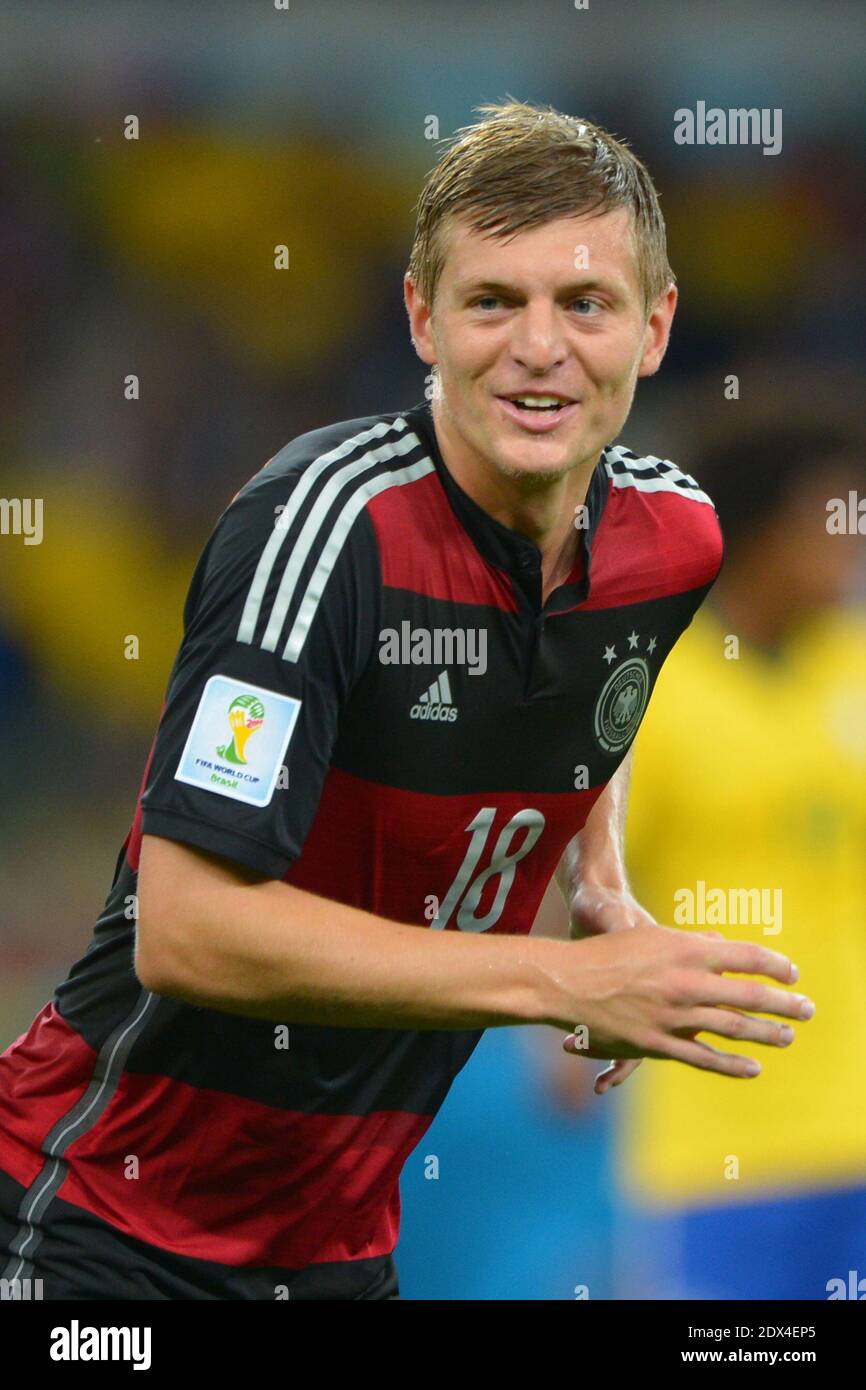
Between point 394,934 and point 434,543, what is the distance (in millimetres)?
478

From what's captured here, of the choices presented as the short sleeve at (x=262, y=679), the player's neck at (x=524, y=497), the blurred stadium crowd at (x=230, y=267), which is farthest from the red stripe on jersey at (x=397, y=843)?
the blurred stadium crowd at (x=230, y=267)

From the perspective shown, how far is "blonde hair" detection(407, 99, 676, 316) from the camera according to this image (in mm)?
1896

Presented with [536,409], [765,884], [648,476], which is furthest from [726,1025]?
[765,884]

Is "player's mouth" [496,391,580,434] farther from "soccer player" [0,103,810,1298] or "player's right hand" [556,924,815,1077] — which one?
"player's right hand" [556,924,815,1077]

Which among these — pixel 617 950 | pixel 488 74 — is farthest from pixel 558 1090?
pixel 488 74

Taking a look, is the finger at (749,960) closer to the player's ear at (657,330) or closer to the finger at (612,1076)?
the finger at (612,1076)

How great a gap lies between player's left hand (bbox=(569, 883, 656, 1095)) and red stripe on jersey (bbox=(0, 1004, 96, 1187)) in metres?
0.67

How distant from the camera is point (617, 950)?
5.64 ft

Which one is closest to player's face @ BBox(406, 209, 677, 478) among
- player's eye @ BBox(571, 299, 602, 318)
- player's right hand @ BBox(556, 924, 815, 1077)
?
player's eye @ BBox(571, 299, 602, 318)

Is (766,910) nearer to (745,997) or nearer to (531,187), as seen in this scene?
(745,997)

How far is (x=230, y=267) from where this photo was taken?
209 inches

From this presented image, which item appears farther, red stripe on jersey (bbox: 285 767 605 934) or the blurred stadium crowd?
the blurred stadium crowd

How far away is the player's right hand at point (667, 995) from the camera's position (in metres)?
1.68

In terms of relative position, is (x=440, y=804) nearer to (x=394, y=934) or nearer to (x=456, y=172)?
(x=394, y=934)
